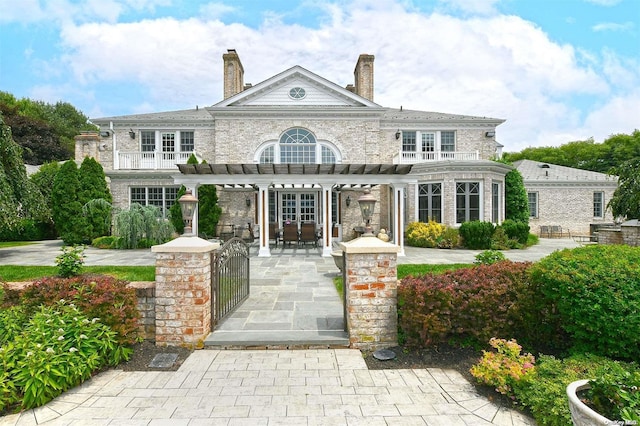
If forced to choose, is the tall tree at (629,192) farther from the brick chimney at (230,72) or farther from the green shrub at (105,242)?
the green shrub at (105,242)

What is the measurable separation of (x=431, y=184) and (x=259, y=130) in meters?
9.98

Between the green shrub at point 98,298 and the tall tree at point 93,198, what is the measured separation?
13.1 meters

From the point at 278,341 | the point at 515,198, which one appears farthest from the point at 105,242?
the point at 515,198

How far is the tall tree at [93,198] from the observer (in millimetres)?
15945

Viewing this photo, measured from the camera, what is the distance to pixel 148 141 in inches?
784

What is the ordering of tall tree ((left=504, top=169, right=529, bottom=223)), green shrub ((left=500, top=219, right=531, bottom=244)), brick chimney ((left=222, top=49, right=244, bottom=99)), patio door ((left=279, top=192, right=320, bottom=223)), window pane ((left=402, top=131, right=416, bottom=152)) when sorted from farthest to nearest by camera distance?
Answer: brick chimney ((left=222, top=49, right=244, bottom=99)) → window pane ((left=402, top=131, right=416, bottom=152)) → patio door ((left=279, top=192, right=320, bottom=223)) → tall tree ((left=504, top=169, right=529, bottom=223)) → green shrub ((left=500, top=219, right=531, bottom=244))

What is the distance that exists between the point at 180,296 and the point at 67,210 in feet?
48.5

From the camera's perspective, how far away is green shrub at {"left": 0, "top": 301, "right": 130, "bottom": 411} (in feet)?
10.9

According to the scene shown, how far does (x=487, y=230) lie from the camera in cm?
1498

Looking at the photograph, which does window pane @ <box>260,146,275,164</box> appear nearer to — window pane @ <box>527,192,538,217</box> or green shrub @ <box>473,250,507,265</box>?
green shrub @ <box>473,250,507,265</box>

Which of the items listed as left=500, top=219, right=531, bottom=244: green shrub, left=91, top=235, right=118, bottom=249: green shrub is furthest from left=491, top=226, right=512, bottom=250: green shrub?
left=91, top=235, right=118, bottom=249: green shrub

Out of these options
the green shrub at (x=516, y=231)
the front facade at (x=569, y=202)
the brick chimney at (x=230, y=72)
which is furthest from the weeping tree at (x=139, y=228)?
the front facade at (x=569, y=202)

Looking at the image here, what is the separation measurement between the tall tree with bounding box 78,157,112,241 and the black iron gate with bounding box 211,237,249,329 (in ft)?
42.3

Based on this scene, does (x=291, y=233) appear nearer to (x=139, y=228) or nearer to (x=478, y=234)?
(x=139, y=228)
